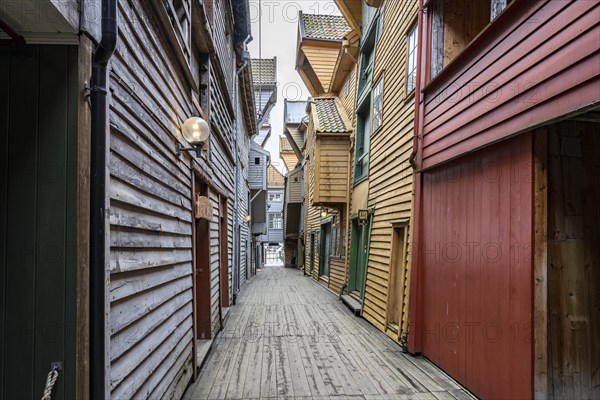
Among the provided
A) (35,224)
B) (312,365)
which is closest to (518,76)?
(35,224)

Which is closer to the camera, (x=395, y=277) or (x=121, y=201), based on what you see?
(x=121, y=201)

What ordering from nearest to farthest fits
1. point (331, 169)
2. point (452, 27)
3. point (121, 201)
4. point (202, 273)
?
point (121, 201), point (452, 27), point (202, 273), point (331, 169)

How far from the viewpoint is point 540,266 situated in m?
2.87

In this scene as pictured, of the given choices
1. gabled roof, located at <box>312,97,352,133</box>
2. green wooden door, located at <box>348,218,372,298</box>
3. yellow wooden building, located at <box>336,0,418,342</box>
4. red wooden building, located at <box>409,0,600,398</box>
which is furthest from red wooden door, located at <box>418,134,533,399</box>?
gabled roof, located at <box>312,97,352,133</box>

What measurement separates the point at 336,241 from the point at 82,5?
10423 mm

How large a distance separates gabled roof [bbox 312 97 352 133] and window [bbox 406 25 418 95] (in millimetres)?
4455

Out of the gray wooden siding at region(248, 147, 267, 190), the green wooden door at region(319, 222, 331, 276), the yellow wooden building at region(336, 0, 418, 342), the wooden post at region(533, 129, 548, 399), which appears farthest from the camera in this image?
the gray wooden siding at region(248, 147, 267, 190)

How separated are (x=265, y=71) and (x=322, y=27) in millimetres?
4113

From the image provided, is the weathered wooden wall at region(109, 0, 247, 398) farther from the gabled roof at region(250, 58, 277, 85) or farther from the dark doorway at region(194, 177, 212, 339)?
the gabled roof at region(250, 58, 277, 85)

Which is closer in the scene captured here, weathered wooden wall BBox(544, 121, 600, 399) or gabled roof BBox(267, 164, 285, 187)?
weathered wooden wall BBox(544, 121, 600, 399)

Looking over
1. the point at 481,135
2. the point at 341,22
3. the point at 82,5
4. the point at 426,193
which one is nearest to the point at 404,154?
the point at 426,193

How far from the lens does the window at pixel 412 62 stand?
5582 millimetres

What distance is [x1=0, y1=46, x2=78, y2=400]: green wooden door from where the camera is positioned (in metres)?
1.66

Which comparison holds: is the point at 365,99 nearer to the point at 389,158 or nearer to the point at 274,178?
the point at 389,158
